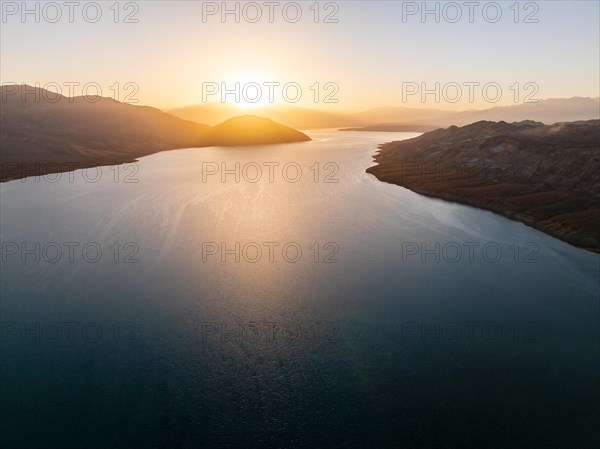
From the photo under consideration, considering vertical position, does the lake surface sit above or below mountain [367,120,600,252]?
below

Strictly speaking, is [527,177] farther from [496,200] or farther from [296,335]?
[296,335]

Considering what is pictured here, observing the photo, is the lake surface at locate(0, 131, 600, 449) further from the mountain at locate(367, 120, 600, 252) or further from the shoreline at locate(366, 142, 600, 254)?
the mountain at locate(367, 120, 600, 252)

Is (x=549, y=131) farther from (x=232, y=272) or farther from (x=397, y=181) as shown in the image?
(x=232, y=272)

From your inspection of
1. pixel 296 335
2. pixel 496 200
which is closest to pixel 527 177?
pixel 496 200

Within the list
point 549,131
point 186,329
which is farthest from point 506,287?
point 549,131

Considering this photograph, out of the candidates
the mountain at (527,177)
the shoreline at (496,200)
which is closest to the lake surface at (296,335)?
the shoreline at (496,200)

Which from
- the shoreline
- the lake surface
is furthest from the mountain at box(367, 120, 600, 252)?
the lake surface
